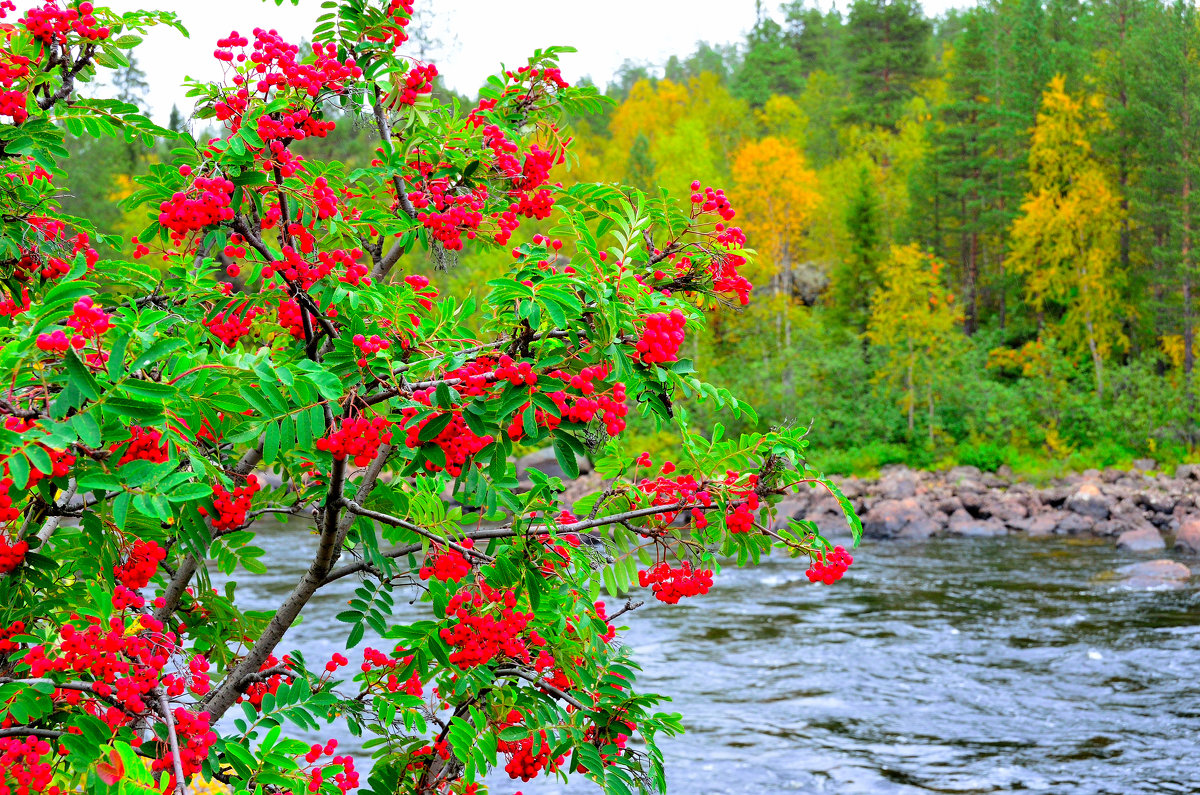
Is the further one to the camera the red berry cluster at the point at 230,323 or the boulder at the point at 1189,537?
the boulder at the point at 1189,537

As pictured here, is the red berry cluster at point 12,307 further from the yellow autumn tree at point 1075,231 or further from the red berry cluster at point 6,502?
the yellow autumn tree at point 1075,231

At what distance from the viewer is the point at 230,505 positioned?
8.74 ft

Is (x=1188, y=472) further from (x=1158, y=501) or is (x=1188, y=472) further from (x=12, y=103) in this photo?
(x=12, y=103)

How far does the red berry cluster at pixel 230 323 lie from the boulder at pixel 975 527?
1949 centimetres

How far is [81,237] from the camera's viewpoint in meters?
3.44

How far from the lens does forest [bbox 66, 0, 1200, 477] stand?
2584 cm

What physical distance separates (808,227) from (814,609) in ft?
82.6

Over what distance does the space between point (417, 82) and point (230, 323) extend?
0.99m

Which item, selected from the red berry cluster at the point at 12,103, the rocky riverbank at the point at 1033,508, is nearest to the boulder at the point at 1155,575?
the rocky riverbank at the point at 1033,508

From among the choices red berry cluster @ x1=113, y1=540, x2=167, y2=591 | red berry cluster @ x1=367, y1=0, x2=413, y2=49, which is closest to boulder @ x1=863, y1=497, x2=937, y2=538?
red berry cluster @ x1=367, y1=0, x2=413, y2=49

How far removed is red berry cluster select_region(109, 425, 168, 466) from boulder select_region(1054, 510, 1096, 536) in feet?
67.9

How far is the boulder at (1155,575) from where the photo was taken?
14.2 m

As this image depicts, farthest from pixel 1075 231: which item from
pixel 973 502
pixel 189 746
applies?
pixel 189 746

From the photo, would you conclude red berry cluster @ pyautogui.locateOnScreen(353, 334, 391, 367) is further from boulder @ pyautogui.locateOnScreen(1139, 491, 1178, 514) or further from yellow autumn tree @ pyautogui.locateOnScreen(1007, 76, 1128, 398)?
yellow autumn tree @ pyautogui.locateOnScreen(1007, 76, 1128, 398)
